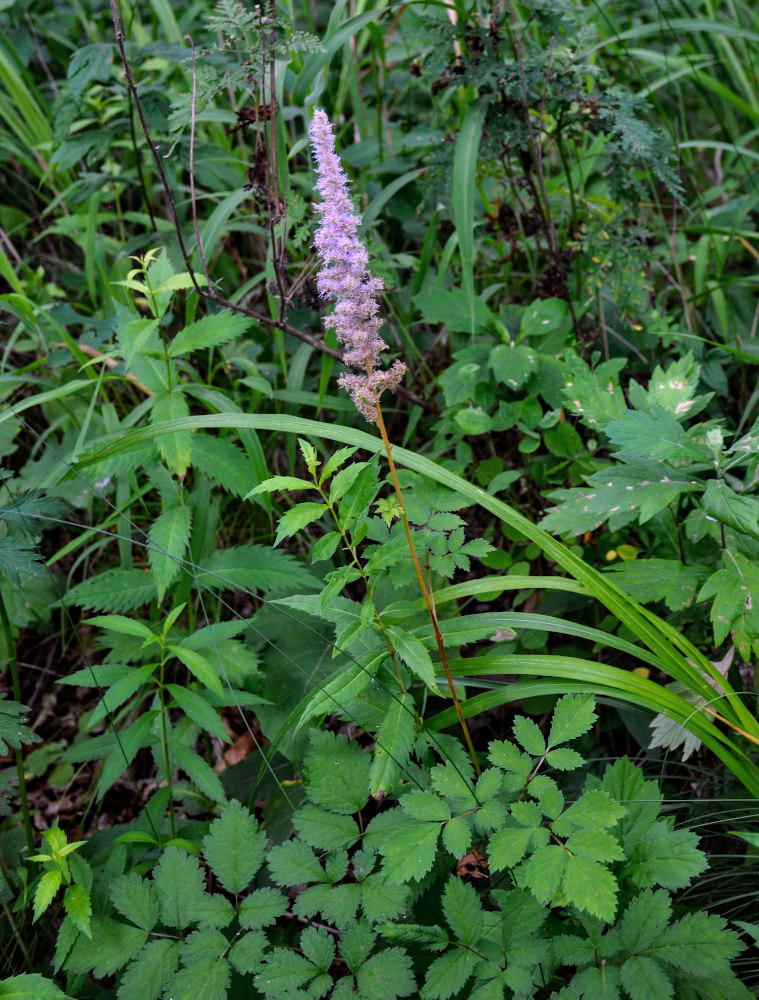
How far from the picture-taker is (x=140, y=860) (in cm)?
154

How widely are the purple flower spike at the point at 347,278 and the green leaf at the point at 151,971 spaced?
927 millimetres

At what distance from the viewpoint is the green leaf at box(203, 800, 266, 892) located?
128 cm

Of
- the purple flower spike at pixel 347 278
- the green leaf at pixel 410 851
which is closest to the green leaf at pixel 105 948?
the green leaf at pixel 410 851

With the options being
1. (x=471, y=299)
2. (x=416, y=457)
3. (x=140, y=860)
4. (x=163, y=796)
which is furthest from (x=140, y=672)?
(x=471, y=299)

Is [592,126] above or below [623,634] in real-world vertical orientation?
above

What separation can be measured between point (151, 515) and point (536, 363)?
1.18 metres

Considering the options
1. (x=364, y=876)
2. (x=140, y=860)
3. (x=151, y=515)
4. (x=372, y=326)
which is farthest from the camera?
(x=151, y=515)

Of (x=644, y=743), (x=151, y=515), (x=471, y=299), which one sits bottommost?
(x=644, y=743)

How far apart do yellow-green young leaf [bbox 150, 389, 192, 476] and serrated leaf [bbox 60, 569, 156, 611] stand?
27 cm

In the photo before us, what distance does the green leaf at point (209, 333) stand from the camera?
5.35ft

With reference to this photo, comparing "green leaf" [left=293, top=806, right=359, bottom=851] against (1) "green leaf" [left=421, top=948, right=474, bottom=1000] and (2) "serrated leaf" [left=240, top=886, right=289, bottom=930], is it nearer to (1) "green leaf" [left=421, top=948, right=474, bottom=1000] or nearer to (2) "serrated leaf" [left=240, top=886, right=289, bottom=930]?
(2) "serrated leaf" [left=240, top=886, right=289, bottom=930]

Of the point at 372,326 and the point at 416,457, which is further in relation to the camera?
the point at 416,457

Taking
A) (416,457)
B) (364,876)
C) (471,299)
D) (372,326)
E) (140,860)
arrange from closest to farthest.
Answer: (372,326) < (364,876) < (416,457) < (140,860) < (471,299)

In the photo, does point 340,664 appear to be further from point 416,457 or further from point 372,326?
point 372,326
